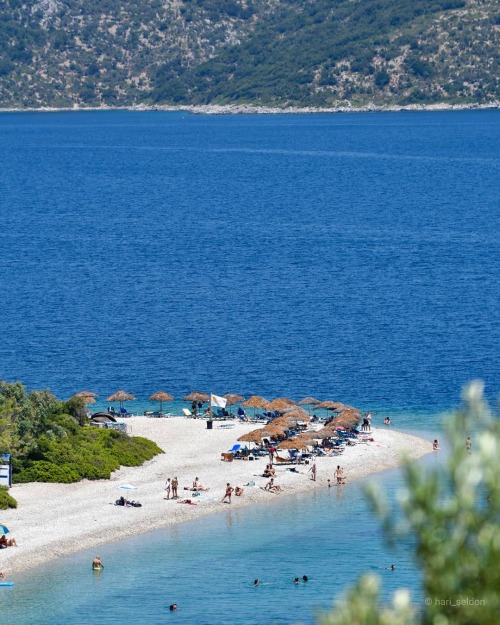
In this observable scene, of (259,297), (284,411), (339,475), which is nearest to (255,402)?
(284,411)

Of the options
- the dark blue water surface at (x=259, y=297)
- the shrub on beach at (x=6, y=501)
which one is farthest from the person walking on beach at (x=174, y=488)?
the dark blue water surface at (x=259, y=297)

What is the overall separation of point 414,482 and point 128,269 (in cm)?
10719

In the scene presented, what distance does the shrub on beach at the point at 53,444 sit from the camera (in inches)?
2167

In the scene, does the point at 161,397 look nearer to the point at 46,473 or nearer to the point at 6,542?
the point at 46,473

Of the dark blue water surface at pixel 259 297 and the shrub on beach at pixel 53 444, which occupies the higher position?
the dark blue water surface at pixel 259 297

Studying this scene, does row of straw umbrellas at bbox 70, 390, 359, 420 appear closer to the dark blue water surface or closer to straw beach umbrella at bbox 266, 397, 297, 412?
straw beach umbrella at bbox 266, 397, 297, 412

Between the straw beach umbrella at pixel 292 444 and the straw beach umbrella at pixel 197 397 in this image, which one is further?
the straw beach umbrella at pixel 197 397

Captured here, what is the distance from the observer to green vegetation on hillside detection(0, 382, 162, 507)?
2167 inches

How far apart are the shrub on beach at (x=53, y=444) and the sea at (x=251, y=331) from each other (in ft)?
23.2

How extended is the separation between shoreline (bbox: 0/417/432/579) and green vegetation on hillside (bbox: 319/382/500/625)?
110 ft

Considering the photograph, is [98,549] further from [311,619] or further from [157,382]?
[157,382]

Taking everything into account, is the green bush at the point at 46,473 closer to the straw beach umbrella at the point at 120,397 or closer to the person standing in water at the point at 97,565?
the person standing in water at the point at 97,565

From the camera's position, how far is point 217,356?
269 ft

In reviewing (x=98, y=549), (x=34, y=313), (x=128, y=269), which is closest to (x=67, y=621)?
(x=98, y=549)
